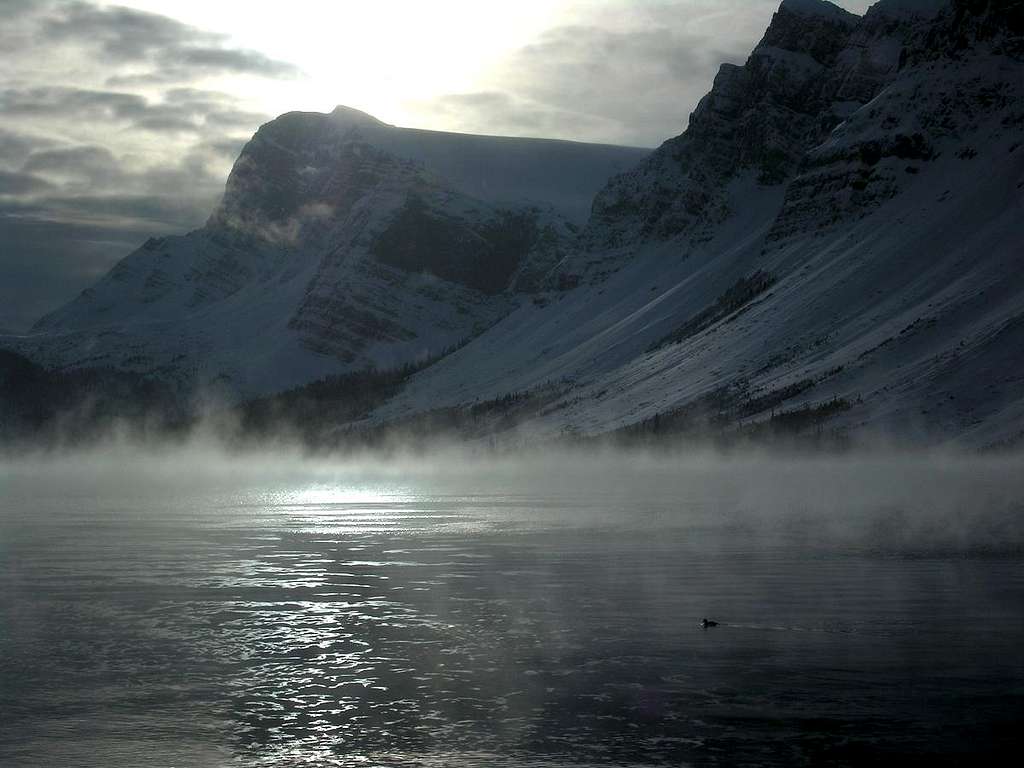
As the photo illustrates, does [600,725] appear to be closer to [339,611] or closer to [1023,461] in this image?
[339,611]

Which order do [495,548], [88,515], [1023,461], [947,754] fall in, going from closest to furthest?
[947,754] → [495,548] → [88,515] → [1023,461]

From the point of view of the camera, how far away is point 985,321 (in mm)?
195375

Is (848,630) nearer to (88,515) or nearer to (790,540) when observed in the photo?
(790,540)

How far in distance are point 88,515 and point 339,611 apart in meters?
60.1

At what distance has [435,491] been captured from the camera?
143 meters

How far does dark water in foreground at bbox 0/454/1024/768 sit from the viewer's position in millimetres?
29734

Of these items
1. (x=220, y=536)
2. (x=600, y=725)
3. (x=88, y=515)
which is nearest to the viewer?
(x=600, y=725)

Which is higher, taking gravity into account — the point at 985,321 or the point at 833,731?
the point at 985,321

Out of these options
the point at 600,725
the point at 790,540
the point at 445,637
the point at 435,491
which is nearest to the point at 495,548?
the point at 790,540

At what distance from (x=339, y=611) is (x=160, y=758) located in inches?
732

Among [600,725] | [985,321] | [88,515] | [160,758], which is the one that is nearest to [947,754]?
[600,725]

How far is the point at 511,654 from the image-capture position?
128 feet

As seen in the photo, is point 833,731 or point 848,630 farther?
point 848,630

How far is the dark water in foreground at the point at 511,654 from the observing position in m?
29.7
